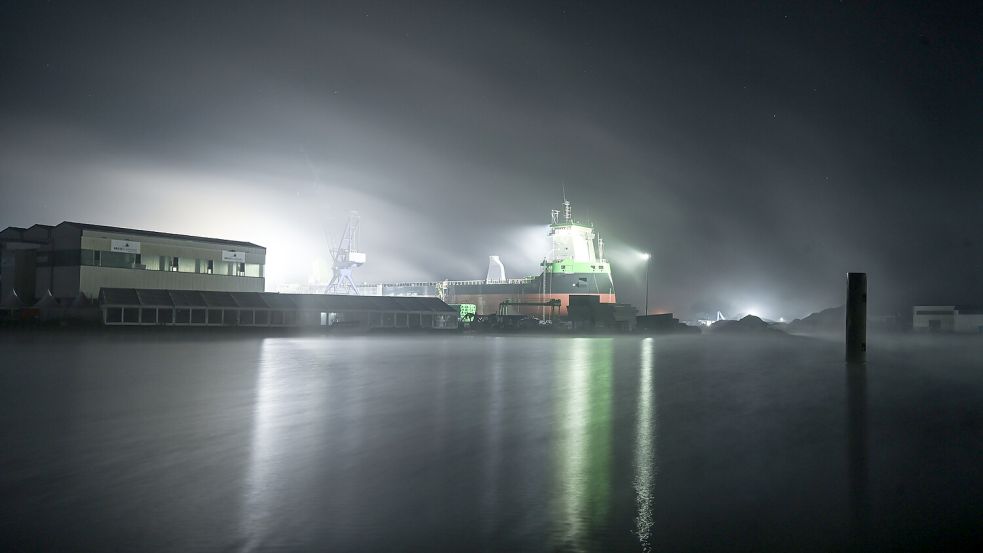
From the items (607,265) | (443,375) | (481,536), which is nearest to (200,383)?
(443,375)

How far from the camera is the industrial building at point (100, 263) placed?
49.9 meters

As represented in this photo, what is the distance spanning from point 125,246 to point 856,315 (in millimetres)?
50339

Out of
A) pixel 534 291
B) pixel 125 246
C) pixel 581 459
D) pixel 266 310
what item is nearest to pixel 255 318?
pixel 266 310

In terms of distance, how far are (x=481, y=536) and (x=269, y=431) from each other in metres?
6.09

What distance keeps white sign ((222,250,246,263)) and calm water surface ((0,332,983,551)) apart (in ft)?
131

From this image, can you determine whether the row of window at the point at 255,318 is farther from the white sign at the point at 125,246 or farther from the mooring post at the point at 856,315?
the mooring post at the point at 856,315

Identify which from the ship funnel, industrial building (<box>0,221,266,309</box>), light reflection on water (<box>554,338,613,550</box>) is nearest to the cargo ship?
the ship funnel

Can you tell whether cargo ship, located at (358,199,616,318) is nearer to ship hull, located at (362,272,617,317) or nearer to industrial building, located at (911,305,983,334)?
ship hull, located at (362,272,617,317)

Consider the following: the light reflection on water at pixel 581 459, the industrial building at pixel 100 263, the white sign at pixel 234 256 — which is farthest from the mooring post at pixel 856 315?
the white sign at pixel 234 256

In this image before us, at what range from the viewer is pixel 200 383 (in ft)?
55.4

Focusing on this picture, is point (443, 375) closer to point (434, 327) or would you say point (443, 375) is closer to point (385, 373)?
point (385, 373)

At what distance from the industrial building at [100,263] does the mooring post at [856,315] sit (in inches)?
1873

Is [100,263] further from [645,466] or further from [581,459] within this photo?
[645,466]

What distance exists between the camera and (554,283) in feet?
284
